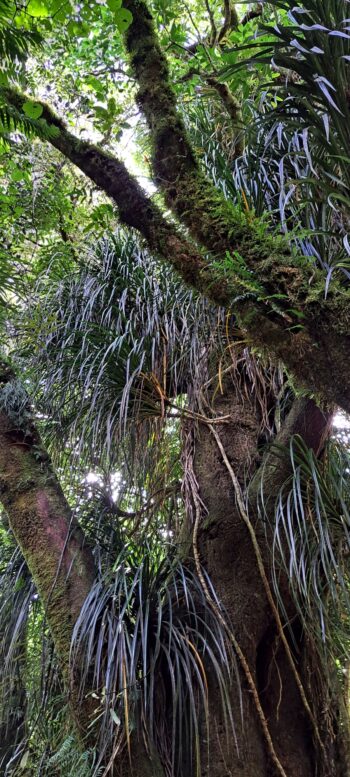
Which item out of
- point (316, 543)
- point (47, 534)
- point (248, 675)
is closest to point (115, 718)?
point (248, 675)

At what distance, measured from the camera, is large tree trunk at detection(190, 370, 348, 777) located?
83.6 inches

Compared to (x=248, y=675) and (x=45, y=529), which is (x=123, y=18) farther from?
(x=248, y=675)

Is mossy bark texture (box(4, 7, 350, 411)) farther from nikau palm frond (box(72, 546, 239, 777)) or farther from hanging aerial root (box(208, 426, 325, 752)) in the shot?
nikau palm frond (box(72, 546, 239, 777))

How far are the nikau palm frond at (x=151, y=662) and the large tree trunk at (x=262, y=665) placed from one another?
86mm

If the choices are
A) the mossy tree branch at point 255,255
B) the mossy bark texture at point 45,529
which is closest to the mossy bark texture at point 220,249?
the mossy tree branch at point 255,255

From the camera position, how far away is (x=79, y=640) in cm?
204

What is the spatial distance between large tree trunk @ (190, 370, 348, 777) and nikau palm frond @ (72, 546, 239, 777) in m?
0.09

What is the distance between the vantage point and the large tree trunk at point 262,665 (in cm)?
212

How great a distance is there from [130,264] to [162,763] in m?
2.37

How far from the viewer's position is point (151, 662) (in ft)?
6.78

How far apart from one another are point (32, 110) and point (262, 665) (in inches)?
89.6

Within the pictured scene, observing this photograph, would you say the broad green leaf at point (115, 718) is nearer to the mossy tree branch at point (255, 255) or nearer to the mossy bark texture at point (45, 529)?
the mossy bark texture at point (45, 529)

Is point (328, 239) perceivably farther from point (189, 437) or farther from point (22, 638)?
point (22, 638)

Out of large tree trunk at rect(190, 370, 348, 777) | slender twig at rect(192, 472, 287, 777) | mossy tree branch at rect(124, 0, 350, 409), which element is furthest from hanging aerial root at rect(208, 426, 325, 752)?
mossy tree branch at rect(124, 0, 350, 409)
